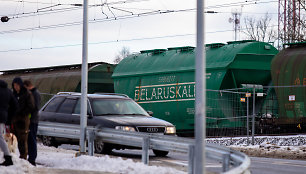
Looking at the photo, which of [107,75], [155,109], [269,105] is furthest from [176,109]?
[107,75]

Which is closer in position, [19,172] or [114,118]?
[19,172]

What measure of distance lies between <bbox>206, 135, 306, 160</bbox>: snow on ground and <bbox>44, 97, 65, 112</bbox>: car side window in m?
5.62

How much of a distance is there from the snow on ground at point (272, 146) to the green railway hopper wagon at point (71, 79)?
349 inches

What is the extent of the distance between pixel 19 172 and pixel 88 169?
146 centimetres

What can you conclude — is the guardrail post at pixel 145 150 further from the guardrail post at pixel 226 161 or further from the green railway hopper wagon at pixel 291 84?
the green railway hopper wagon at pixel 291 84

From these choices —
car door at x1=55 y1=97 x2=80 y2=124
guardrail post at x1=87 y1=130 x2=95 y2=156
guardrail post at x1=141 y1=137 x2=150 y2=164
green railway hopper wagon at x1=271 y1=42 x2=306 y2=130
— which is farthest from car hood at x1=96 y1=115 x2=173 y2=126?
green railway hopper wagon at x1=271 y1=42 x2=306 y2=130

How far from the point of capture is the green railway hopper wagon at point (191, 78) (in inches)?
978

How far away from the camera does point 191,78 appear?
26.0m

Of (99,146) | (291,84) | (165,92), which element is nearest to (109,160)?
(99,146)

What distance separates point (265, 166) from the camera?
14859 mm

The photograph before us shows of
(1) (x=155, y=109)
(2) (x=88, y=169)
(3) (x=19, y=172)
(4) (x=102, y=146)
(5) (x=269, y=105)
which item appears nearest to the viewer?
(3) (x=19, y=172)

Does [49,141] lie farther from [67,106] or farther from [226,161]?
[226,161]

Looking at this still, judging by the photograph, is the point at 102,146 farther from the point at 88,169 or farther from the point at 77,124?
the point at 88,169

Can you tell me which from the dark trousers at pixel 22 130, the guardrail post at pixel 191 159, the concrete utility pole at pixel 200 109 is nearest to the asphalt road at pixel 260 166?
the guardrail post at pixel 191 159
